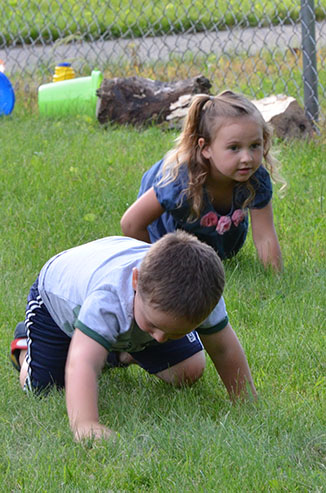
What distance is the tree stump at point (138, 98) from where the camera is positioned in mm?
6016

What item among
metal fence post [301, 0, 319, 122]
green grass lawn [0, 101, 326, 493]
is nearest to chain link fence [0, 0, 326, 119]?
metal fence post [301, 0, 319, 122]

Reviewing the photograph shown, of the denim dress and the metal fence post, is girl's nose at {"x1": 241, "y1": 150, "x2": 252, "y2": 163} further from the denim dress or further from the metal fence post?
the metal fence post

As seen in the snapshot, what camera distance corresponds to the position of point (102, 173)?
5.03 meters

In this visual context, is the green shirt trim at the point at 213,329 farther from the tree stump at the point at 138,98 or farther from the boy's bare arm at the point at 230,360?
the tree stump at the point at 138,98

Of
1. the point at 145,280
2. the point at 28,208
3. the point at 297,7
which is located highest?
the point at 145,280

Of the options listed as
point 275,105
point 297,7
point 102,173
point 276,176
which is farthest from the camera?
point 297,7

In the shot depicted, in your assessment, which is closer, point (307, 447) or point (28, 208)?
point (307, 447)

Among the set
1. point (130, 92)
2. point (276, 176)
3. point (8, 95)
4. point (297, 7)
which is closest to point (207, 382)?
point (276, 176)

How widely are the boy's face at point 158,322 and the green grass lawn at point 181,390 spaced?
1.03ft

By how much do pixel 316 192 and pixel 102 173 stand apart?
4.32ft

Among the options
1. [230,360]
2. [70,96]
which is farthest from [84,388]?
[70,96]

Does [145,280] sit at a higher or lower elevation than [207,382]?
higher

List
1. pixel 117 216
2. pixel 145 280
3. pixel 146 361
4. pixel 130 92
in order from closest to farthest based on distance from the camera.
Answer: pixel 145 280
pixel 146 361
pixel 117 216
pixel 130 92

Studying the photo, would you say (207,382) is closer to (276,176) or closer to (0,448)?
(0,448)
